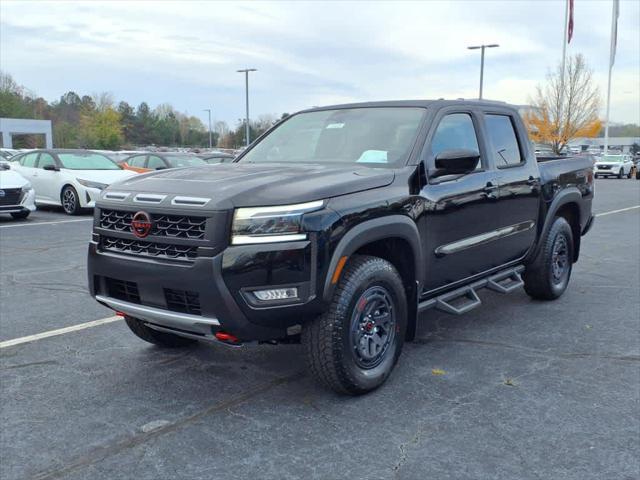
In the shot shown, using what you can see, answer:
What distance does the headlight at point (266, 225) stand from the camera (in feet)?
11.1

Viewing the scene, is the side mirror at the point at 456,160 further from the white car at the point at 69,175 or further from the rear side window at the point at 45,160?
the rear side window at the point at 45,160

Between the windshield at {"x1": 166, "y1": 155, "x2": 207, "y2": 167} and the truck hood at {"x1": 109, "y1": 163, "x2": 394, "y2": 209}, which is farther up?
the truck hood at {"x1": 109, "y1": 163, "x2": 394, "y2": 209}

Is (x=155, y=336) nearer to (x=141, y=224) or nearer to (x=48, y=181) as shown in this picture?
(x=141, y=224)

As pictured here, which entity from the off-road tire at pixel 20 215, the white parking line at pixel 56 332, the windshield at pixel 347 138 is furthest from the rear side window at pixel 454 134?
the off-road tire at pixel 20 215

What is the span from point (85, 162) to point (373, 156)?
12.2 m

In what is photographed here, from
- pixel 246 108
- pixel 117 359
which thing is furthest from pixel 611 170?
pixel 117 359

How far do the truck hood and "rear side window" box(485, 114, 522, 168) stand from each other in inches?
63.8

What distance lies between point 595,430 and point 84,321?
4.11m

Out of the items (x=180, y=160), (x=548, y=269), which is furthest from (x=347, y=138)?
(x=180, y=160)

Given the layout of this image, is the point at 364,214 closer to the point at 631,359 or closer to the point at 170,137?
the point at 631,359

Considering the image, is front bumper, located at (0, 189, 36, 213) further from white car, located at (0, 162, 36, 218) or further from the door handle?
the door handle

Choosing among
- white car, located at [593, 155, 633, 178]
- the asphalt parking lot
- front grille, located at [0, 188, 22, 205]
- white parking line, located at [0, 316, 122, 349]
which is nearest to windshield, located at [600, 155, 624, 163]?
white car, located at [593, 155, 633, 178]

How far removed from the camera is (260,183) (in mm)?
3588

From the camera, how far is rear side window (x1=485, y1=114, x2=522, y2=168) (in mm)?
5348
